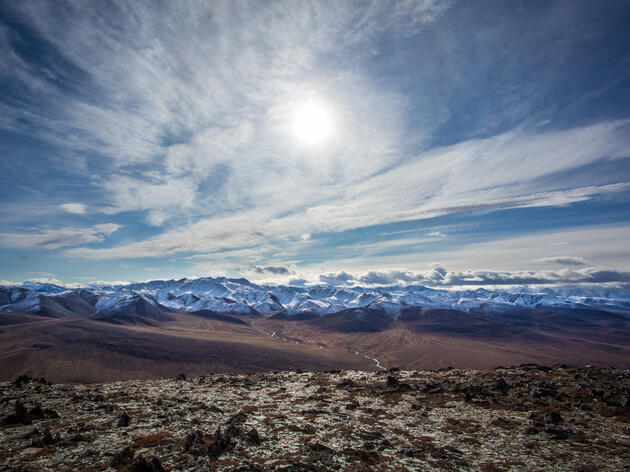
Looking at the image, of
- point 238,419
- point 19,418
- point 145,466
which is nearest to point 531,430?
point 238,419

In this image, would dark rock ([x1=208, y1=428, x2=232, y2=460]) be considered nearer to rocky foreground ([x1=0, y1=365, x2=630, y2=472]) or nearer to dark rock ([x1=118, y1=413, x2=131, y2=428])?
rocky foreground ([x1=0, y1=365, x2=630, y2=472])

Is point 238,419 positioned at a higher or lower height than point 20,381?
lower

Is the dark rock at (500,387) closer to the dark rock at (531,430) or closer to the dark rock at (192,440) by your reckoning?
the dark rock at (531,430)

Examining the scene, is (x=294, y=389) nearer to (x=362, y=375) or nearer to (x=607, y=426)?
(x=362, y=375)

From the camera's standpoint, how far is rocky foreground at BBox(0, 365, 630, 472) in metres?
13.2

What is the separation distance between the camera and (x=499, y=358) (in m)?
179

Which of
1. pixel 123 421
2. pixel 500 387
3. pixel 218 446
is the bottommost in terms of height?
pixel 500 387

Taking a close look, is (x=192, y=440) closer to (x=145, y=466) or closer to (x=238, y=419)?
(x=145, y=466)

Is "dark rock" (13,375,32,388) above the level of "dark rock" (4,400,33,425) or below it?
below

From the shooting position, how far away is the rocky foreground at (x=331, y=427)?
1319 cm

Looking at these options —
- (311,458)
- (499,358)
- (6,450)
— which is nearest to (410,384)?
(311,458)

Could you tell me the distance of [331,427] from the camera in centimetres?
1784

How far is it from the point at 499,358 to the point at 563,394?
194 metres

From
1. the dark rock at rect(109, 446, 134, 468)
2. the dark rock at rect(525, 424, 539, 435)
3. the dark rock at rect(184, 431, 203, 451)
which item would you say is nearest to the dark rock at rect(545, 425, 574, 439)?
the dark rock at rect(525, 424, 539, 435)
